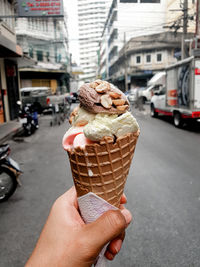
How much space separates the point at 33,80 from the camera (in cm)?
3209

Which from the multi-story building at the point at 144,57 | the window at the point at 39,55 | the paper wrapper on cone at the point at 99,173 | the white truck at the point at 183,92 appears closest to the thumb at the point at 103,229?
the paper wrapper on cone at the point at 99,173

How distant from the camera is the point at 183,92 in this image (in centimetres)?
970

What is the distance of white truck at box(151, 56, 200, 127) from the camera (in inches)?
348

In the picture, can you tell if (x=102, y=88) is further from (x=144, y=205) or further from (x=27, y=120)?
(x=27, y=120)

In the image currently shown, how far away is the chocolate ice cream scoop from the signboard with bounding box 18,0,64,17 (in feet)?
28.3

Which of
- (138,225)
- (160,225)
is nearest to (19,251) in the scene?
(138,225)

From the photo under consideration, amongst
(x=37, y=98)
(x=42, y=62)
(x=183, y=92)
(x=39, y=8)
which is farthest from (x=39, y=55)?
(x=183, y=92)

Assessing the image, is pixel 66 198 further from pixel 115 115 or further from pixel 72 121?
pixel 115 115

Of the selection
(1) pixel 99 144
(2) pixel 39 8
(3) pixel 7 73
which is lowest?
(1) pixel 99 144

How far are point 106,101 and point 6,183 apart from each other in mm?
3262

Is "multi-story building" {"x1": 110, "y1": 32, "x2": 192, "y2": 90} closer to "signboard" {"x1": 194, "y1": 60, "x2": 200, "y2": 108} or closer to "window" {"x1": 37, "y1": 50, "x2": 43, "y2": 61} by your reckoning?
"window" {"x1": 37, "y1": 50, "x2": 43, "y2": 61}

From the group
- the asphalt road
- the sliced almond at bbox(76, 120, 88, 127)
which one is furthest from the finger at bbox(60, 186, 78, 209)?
the asphalt road

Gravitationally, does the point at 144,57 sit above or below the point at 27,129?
above

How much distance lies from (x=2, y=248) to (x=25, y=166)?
305 cm
